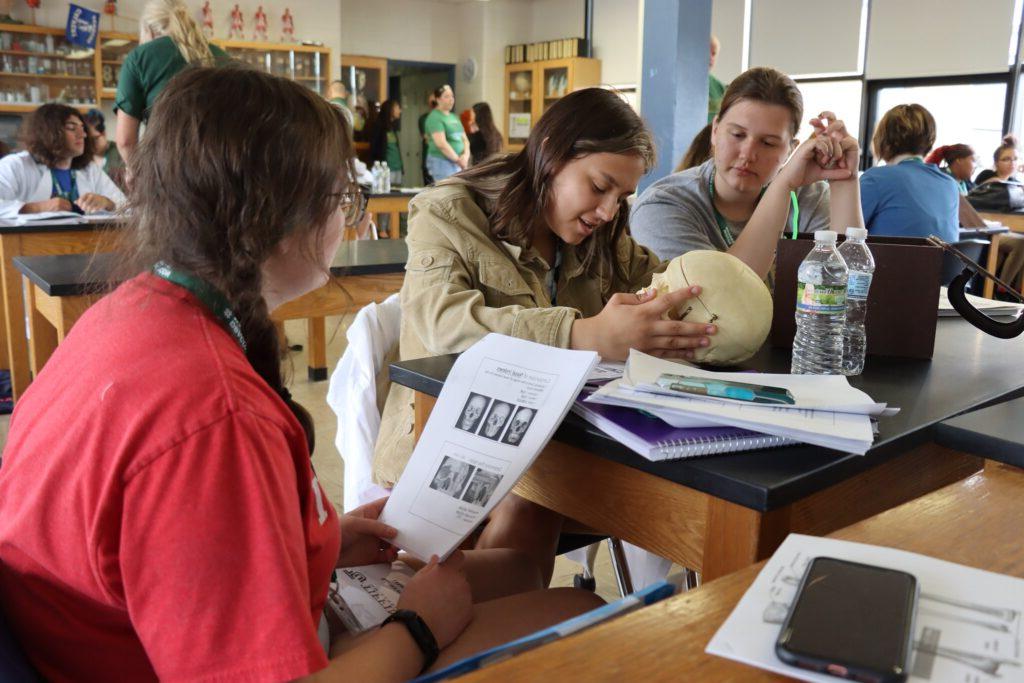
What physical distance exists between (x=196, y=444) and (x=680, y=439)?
492 mm

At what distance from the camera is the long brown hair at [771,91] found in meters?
1.98

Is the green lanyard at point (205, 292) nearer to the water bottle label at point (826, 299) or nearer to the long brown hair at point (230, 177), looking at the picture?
the long brown hair at point (230, 177)

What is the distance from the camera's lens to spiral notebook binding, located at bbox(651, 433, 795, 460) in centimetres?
92

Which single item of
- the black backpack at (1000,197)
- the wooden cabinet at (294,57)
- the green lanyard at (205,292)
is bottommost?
the green lanyard at (205,292)

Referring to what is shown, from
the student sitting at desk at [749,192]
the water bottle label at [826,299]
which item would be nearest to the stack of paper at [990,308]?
the student sitting at desk at [749,192]

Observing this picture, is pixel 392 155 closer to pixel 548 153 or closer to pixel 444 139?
pixel 444 139

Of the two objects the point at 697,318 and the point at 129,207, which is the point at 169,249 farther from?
the point at 697,318

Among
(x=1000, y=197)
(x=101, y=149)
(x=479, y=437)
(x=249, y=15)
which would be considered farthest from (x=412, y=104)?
(x=479, y=437)

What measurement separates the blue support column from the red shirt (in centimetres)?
313

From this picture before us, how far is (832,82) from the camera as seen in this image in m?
8.11

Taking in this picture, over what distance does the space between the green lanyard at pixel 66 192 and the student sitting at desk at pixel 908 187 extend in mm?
3604

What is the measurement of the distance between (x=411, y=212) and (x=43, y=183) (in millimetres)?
3428

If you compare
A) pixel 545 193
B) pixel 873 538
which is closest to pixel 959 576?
pixel 873 538

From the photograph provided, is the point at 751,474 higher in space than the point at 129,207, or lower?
lower
